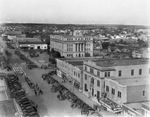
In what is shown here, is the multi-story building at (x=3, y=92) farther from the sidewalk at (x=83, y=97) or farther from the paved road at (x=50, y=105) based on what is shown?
the sidewalk at (x=83, y=97)

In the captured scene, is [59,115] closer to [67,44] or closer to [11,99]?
[11,99]

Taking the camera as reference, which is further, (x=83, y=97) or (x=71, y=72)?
(x=71, y=72)

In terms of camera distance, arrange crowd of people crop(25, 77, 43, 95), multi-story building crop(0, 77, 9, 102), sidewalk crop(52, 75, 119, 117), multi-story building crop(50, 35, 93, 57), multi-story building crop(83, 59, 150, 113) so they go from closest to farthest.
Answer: sidewalk crop(52, 75, 119, 117), multi-story building crop(0, 77, 9, 102), multi-story building crop(83, 59, 150, 113), crowd of people crop(25, 77, 43, 95), multi-story building crop(50, 35, 93, 57)

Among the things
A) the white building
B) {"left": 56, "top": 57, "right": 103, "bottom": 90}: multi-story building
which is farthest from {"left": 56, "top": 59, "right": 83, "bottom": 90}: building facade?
the white building

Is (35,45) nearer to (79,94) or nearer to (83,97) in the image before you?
(79,94)

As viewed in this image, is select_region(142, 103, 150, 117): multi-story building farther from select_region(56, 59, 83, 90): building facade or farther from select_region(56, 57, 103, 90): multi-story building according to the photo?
select_region(56, 59, 83, 90): building facade

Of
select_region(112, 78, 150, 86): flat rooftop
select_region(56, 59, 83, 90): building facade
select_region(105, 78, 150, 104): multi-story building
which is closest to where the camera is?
select_region(105, 78, 150, 104): multi-story building

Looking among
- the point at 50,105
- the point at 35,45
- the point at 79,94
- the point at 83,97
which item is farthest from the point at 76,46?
the point at 50,105

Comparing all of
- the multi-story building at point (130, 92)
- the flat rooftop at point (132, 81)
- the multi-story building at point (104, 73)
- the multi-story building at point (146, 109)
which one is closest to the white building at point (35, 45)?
the multi-story building at point (104, 73)

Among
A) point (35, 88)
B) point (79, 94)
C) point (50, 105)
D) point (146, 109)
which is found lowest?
point (79, 94)

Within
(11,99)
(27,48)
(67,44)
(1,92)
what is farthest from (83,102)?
(27,48)

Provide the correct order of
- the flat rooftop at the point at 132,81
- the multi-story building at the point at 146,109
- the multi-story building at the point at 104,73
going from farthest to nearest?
the multi-story building at the point at 104,73, the flat rooftop at the point at 132,81, the multi-story building at the point at 146,109
